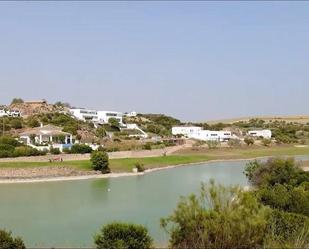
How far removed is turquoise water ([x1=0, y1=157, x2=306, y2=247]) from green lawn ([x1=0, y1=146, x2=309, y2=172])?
5.19 meters

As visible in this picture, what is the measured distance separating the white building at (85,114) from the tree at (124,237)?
308ft

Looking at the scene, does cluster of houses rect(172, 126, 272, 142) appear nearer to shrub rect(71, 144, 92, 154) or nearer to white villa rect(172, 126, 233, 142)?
white villa rect(172, 126, 233, 142)

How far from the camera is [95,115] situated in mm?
114625

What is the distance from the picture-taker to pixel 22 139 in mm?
70938

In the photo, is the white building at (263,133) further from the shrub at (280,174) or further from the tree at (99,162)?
the shrub at (280,174)

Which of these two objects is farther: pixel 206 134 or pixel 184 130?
pixel 184 130

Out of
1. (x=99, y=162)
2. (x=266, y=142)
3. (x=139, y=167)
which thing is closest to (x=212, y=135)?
(x=266, y=142)

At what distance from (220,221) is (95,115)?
103 metres

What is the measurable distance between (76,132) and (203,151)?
21313 millimetres

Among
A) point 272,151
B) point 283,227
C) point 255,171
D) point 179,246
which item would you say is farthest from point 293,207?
point 272,151

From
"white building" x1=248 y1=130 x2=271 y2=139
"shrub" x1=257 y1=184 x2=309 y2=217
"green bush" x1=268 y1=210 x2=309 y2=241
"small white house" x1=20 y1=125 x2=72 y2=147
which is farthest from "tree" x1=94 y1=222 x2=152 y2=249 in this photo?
"white building" x1=248 y1=130 x2=271 y2=139

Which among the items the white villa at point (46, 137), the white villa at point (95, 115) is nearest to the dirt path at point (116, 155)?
the white villa at point (46, 137)

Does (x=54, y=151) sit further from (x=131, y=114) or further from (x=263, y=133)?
(x=131, y=114)

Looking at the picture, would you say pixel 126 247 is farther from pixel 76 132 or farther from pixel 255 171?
pixel 76 132
